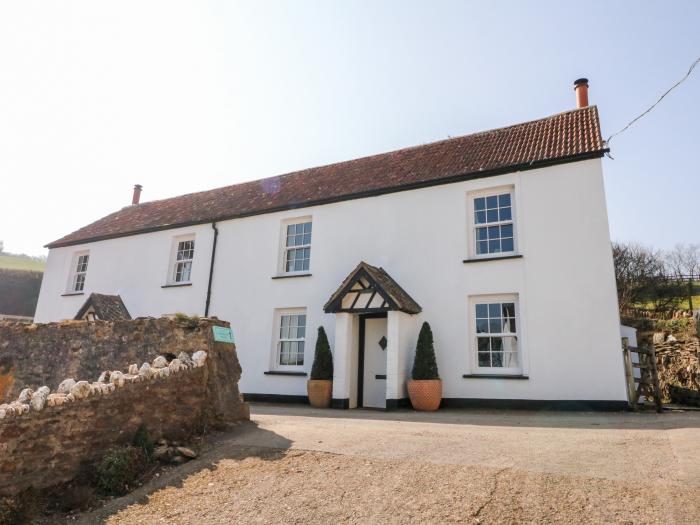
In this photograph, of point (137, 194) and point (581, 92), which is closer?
point (581, 92)

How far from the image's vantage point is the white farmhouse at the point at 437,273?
1095 cm

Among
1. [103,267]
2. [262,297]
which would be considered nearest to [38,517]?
[262,297]

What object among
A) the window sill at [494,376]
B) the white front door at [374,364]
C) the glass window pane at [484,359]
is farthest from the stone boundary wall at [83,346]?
the glass window pane at [484,359]

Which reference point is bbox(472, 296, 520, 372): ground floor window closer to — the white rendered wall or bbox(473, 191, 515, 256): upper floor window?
the white rendered wall

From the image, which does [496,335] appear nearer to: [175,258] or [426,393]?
[426,393]

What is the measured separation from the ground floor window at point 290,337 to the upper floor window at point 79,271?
10.8 meters

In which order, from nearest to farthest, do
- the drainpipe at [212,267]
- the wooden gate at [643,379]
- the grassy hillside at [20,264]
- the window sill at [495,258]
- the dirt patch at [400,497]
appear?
the dirt patch at [400,497] < the wooden gate at [643,379] < the window sill at [495,258] < the drainpipe at [212,267] < the grassy hillside at [20,264]

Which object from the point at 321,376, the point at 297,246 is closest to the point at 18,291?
the point at 297,246

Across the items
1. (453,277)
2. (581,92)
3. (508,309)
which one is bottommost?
(508,309)

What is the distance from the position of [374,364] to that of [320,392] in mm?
1625

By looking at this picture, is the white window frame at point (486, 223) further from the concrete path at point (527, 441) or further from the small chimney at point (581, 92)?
the small chimney at point (581, 92)

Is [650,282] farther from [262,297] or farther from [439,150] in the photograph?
[262,297]

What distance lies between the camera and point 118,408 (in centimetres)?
575

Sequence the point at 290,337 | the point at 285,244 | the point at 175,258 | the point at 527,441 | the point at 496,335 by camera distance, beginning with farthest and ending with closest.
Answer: the point at 175,258
the point at 285,244
the point at 290,337
the point at 496,335
the point at 527,441
